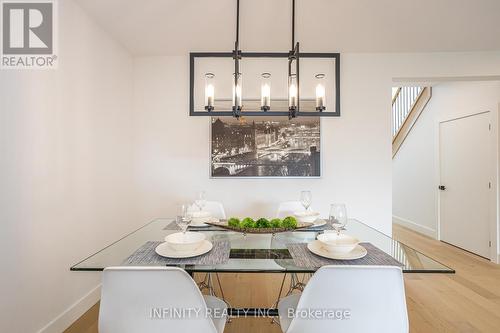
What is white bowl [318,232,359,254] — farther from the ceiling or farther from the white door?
the white door

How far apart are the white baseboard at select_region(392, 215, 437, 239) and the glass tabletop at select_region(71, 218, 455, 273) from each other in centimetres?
324

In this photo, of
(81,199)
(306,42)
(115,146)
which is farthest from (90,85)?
(306,42)

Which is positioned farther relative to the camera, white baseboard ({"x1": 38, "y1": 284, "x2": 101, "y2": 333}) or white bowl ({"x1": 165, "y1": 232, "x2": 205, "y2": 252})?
white baseboard ({"x1": 38, "y1": 284, "x2": 101, "y2": 333})

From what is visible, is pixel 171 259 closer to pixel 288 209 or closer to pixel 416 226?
pixel 288 209

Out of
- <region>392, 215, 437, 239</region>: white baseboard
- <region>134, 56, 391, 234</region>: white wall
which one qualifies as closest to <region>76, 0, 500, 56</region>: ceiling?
<region>134, 56, 391, 234</region>: white wall

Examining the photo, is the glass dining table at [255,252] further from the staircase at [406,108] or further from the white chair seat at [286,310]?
the staircase at [406,108]

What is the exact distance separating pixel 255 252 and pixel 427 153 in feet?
14.3

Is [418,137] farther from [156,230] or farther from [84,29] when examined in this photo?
[84,29]

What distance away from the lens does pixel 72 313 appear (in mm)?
2031

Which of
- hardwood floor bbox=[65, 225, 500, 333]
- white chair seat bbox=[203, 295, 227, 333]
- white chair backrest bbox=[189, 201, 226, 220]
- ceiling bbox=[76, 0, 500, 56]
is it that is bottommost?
hardwood floor bbox=[65, 225, 500, 333]

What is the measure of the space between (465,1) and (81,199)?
12.8 ft

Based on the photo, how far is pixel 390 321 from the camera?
1.04m

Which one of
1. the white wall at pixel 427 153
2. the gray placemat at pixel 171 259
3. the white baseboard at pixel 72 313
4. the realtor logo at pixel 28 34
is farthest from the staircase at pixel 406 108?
the white baseboard at pixel 72 313

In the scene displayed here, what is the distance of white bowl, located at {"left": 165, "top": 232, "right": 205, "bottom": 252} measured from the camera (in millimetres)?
1334
